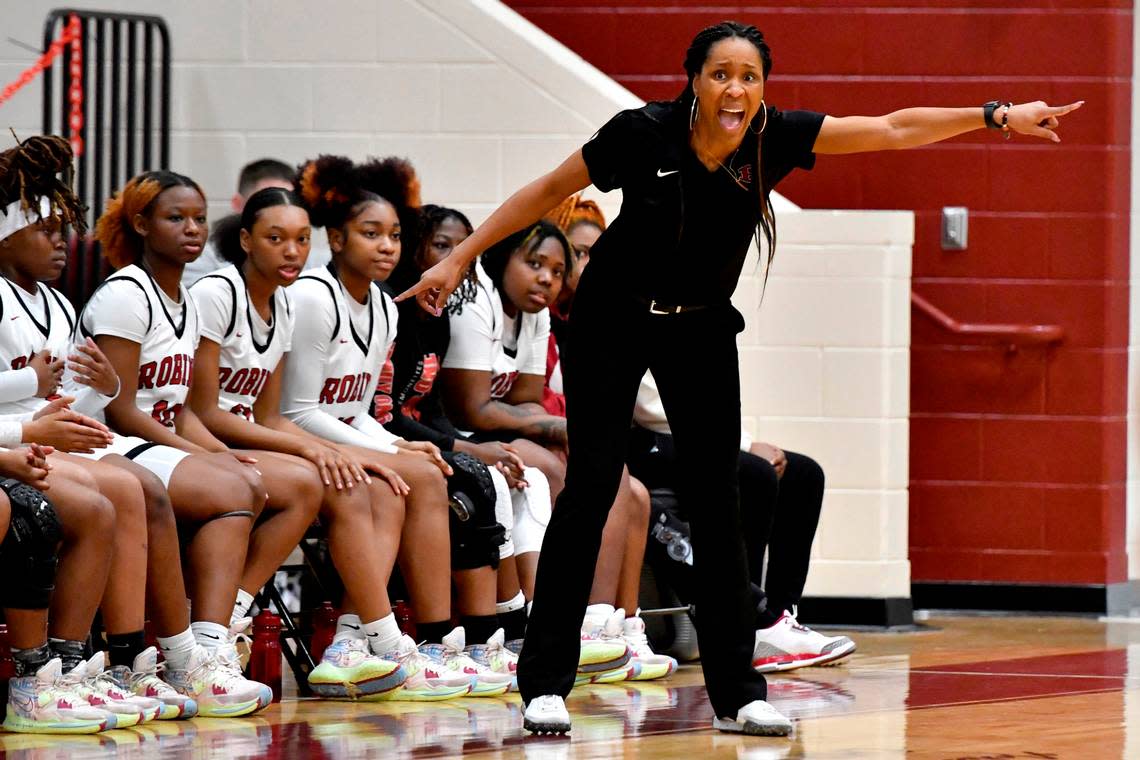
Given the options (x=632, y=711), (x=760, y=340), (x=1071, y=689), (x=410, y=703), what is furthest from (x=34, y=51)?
(x=1071, y=689)

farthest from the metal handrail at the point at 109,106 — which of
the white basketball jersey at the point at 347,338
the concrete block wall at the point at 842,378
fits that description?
the concrete block wall at the point at 842,378

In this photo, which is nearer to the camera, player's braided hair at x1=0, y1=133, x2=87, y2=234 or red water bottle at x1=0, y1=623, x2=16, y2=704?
red water bottle at x1=0, y1=623, x2=16, y2=704

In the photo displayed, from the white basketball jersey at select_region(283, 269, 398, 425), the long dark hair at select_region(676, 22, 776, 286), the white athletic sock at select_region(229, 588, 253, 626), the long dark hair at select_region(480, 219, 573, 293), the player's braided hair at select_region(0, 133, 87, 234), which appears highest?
the long dark hair at select_region(676, 22, 776, 286)

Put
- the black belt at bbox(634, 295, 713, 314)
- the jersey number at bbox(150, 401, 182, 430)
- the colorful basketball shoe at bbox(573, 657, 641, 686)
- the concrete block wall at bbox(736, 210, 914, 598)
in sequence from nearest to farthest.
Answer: the black belt at bbox(634, 295, 713, 314), the jersey number at bbox(150, 401, 182, 430), the colorful basketball shoe at bbox(573, 657, 641, 686), the concrete block wall at bbox(736, 210, 914, 598)

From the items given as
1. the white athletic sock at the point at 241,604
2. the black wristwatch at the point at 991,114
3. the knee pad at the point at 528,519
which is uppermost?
the black wristwatch at the point at 991,114

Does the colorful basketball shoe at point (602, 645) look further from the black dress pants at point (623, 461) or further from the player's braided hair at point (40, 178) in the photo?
the player's braided hair at point (40, 178)

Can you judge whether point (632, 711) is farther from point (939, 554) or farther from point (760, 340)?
point (939, 554)

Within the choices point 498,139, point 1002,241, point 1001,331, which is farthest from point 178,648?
point 1002,241

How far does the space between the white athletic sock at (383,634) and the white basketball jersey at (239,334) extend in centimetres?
60

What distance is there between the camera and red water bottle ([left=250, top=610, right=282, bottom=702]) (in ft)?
13.7

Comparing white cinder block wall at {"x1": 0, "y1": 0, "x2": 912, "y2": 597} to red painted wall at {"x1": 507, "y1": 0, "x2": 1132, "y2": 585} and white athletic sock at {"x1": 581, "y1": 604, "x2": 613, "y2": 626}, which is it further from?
white athletic sock at {"x1": 581, "y1": 604, "x2": 613, "y2": 626}

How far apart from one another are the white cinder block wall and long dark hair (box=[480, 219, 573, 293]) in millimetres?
1025

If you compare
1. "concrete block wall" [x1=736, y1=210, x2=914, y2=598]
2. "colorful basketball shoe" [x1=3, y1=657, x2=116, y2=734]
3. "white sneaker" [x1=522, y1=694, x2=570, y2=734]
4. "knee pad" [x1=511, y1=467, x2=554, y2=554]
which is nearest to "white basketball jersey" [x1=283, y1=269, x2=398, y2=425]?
"knee pad" [x1=511, y1=467, x2=554, y2=554]

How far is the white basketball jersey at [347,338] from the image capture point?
453 centimetres
